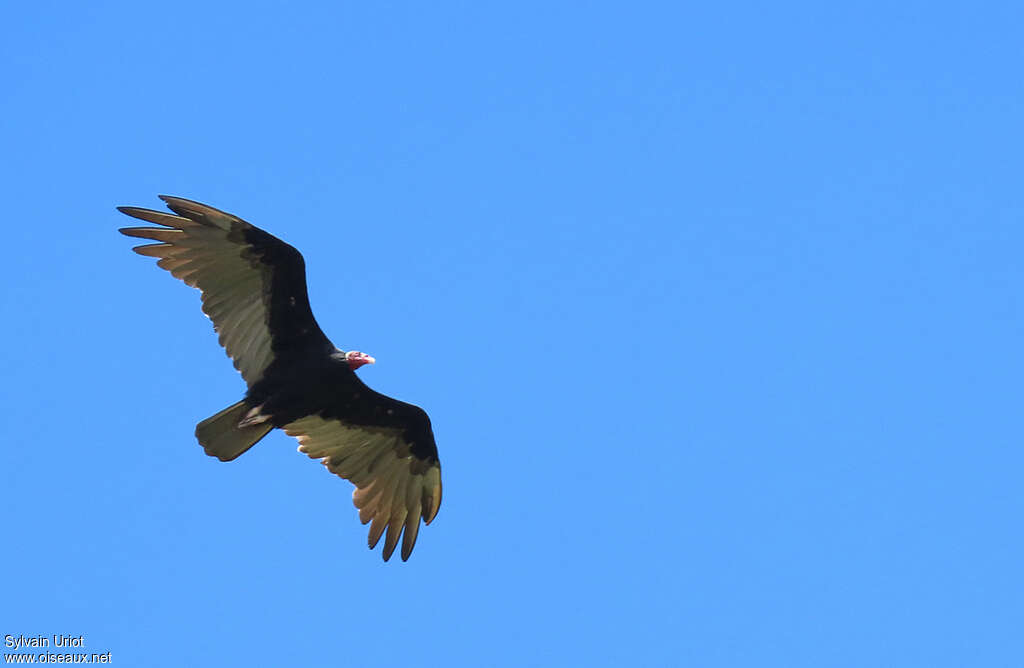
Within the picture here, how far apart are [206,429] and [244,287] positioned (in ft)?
4.63

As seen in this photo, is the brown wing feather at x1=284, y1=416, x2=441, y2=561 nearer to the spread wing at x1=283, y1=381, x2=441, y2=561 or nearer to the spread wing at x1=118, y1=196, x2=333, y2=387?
the spread wing at x1=283, y1=381, x2=441, y2=561

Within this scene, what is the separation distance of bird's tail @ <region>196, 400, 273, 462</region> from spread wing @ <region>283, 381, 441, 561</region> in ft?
2.96

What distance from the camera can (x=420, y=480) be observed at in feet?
38.6

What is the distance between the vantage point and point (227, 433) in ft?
34.9

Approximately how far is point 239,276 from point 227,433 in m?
1.50

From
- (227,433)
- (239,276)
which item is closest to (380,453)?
(227,433)

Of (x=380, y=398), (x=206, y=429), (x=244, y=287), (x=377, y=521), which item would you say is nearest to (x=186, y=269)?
(x=244, y=287)

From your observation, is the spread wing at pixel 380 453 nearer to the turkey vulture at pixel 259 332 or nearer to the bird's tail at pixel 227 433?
the turkey vulture at pixel 259 332

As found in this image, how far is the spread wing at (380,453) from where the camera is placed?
456 inches

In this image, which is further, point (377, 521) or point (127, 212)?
point (377, 521)

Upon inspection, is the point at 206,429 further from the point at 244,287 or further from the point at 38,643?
the point at 38,643

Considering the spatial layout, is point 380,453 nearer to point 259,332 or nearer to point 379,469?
point 379,469

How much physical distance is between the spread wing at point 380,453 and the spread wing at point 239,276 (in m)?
0.94

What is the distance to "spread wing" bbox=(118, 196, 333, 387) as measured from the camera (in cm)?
1080
